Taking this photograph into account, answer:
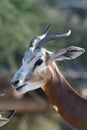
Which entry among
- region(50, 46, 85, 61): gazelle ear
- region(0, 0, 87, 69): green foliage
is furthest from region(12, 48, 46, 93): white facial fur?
region(0, 0, 87, 69): green foliage

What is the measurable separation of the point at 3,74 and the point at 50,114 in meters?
4.29

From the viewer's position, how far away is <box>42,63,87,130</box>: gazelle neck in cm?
939

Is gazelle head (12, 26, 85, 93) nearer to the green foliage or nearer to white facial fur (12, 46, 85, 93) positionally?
white facial fur (12, 46, 85, 93)

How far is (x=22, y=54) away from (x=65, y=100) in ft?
35.0

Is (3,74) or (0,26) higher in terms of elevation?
(0,26)

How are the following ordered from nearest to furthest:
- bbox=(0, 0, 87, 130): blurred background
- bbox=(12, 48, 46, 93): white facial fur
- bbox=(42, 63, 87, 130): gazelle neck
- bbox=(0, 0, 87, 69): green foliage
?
bbox=(12, 48, 46, 93): white facial fur, bbox=(42, 63, 87, 130): gazelle neck, bbox=(0, 0, 87, 69): green foliage, bbox=(0, 0, 87, 130): blurred background

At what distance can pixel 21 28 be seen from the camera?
18.6m

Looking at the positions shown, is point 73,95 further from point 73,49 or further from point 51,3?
point 51,3

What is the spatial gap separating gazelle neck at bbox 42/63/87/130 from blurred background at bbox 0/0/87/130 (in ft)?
26.6

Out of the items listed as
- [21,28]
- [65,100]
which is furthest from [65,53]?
[21,28]

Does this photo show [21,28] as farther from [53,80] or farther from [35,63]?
[35,63]

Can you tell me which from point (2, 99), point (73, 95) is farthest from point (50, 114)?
point (73, 95)

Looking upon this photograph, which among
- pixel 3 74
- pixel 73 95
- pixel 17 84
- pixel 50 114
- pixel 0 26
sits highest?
pixel 17 84

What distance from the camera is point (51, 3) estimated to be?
90.9 ft
